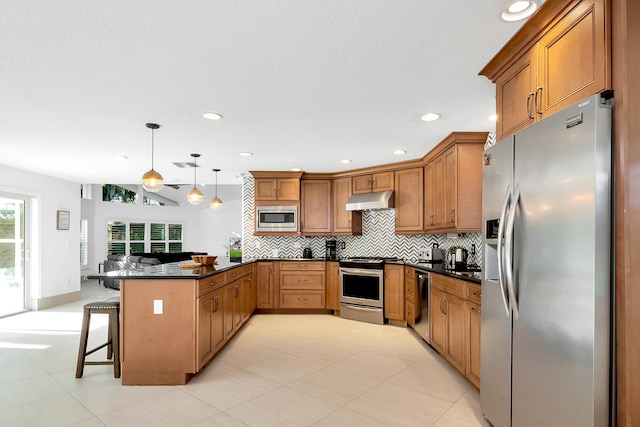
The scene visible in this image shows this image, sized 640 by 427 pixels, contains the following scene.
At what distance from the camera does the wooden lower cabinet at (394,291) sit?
16.5ft

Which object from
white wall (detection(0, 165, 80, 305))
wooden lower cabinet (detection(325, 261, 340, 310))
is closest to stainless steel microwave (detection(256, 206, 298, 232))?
wooden lower cabinet (detection(325, 261, 340, 310))

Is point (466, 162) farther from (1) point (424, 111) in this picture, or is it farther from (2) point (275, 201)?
(2) point (275, 201)

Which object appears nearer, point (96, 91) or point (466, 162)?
point (96, 91)

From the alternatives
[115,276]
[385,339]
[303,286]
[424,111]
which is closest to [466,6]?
[424,111]

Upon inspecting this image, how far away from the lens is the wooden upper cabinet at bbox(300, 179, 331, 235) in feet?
20.2

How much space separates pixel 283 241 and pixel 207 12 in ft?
16.4

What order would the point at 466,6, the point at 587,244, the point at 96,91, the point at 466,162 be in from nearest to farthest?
the point at 587,244 < the point at 466,6 < the point at 96,91 < the point at 466,162

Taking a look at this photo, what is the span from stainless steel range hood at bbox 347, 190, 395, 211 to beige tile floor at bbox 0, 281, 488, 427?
1825 mm

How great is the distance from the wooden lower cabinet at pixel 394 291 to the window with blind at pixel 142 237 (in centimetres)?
885

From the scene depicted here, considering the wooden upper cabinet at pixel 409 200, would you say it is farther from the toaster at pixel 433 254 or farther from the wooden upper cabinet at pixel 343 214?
the wooden upper cabinet at pixel 343 214

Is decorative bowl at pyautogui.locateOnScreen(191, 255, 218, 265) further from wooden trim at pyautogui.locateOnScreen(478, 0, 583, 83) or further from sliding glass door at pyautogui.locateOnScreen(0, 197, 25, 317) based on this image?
sliding glass door at pyautogui.locateOnScreen(0, 197, 25, 317)

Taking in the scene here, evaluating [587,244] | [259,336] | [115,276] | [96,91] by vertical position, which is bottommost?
[259,336]

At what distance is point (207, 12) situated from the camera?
1772mm

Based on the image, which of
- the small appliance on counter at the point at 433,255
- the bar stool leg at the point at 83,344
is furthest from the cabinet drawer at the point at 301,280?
the bar stool leg at the point at 83,344
